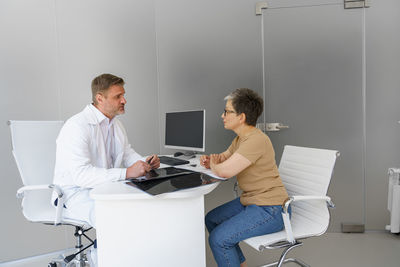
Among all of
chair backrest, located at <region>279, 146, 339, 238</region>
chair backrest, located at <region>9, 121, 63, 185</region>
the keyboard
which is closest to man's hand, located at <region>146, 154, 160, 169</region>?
the keyboard

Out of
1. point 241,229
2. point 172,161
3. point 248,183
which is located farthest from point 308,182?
point 172,161

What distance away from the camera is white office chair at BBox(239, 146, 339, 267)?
168 cm

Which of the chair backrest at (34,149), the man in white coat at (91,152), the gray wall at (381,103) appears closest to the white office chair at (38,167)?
the chair backrest at (34,149)

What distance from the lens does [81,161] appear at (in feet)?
5.88

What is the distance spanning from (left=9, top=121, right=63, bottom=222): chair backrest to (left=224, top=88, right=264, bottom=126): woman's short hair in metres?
1.36

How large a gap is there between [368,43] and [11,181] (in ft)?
12.3

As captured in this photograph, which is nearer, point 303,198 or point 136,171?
point 303,198

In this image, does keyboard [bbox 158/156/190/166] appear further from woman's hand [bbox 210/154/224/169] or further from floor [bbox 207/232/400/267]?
floor [bbox 207/232/400/267]

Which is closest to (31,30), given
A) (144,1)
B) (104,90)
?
(144,1)

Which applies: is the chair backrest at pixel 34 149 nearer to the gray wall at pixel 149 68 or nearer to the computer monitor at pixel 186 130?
the gray wall at pixel 149 68

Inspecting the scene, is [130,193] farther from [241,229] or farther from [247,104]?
[247,104]

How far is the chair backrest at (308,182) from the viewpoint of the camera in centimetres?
178

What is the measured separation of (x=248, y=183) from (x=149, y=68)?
2.04m

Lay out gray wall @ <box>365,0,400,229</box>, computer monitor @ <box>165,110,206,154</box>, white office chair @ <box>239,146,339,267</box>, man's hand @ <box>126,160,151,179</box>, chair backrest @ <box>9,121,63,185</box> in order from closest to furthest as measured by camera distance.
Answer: white office chair @ <box>239,146,339,267</box> → man's hand @ <box>126,160,151,179</box> → chair backrest @ <box>9,121,63,185</box> → computer monitor @ <box>165,110,206,154</box> → gray wall @ <box>365,0,400,229</box>
